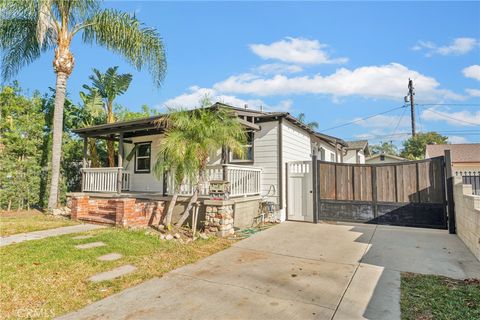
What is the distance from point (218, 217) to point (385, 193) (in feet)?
18.1

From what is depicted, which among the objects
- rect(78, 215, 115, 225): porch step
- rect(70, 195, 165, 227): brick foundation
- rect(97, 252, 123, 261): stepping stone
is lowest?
rect(97, 252, 123, 261): stepping stone

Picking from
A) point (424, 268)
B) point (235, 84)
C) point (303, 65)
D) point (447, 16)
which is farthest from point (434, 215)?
point (235, 84)

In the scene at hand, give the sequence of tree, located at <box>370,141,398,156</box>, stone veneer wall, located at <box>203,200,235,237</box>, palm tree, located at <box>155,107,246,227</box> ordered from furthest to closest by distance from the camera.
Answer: tree, located at <box>370,141,398,156</box>, stone veneer wall, located at <box>203,200,235,237</box>, palm tree, located at <box>155,107,246,227</box>

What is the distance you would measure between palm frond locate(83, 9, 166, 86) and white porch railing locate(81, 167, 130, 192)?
157 inches

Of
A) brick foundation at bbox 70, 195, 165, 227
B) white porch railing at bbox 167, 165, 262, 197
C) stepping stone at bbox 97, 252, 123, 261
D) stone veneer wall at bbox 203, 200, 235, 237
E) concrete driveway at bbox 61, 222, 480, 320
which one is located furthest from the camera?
white porch railing at bbox 167, 165, 262, 197

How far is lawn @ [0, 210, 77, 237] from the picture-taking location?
707 cm

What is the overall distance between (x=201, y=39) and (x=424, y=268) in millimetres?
11912

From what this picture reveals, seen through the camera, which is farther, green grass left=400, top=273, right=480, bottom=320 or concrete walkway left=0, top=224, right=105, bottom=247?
concrete walkway left=0, top=224, right=105, bottom=247

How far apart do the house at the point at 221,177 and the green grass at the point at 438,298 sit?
14.5ft

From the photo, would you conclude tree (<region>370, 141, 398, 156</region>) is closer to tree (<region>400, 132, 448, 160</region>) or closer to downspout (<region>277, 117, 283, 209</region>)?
tree (<region>400, 132, 448, 160</region>)

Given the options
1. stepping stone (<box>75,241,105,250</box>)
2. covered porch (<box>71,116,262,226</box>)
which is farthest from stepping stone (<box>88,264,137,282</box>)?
covered porch (<box>71,116,262,226</box>)

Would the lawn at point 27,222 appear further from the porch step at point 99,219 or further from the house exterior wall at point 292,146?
the house exterior wall at point 292,146

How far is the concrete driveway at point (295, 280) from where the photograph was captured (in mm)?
3037

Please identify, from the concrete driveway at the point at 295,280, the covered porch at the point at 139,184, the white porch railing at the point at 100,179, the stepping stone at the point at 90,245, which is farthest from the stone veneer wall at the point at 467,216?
the white porch railing at the point at 100,179
